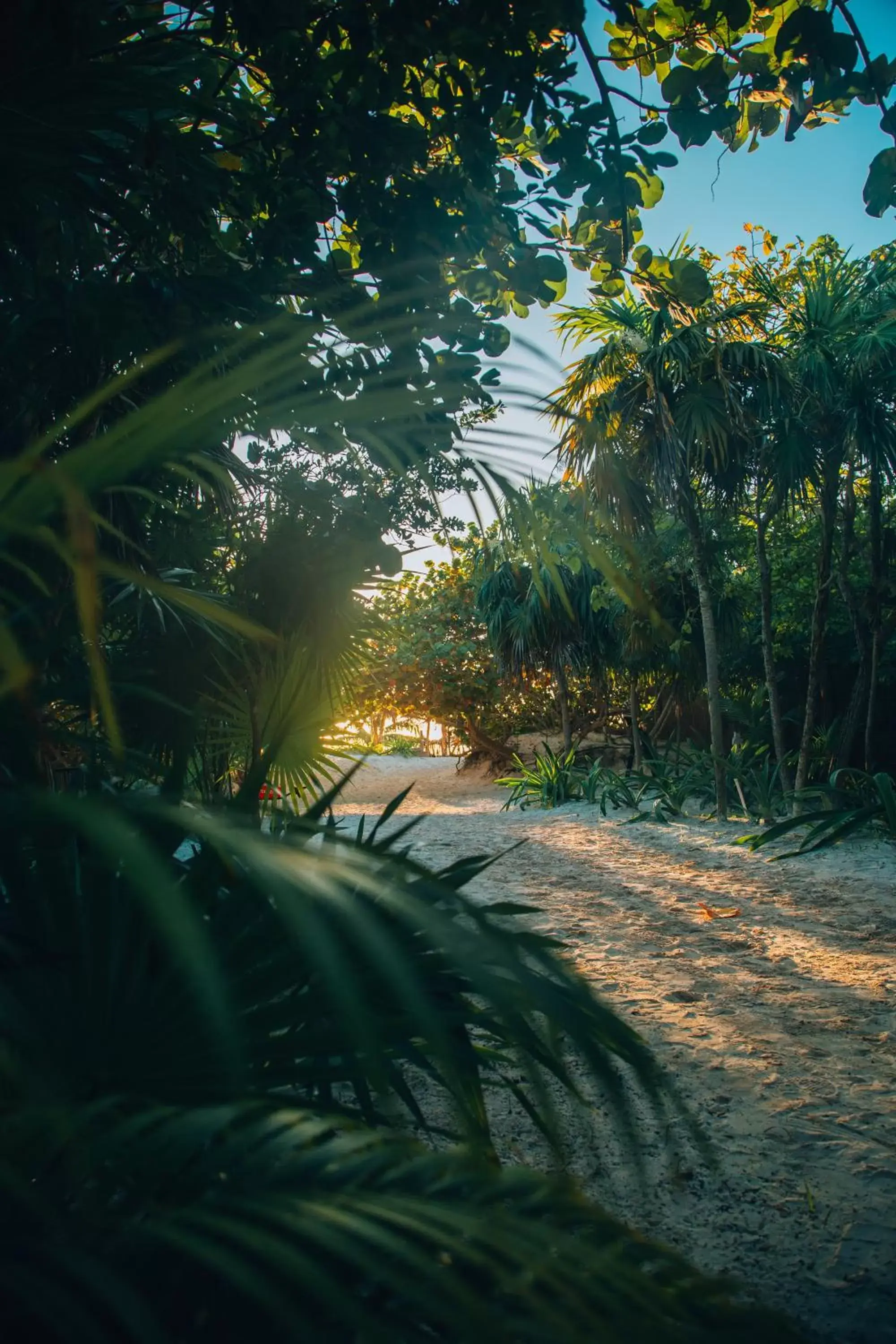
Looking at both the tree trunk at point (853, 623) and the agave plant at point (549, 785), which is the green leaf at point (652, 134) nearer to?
the tree trunk at point (853, 623)

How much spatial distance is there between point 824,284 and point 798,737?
7.22 m

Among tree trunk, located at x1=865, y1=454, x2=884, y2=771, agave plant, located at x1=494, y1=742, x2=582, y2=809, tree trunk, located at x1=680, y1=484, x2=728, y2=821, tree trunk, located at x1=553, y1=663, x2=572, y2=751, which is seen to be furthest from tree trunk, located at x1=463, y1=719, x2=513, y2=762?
tree trunk, located at x1=680, y1=484, x2=728, y2=821

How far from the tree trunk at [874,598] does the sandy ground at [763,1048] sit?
10.5 ft

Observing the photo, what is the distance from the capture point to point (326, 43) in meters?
3.25

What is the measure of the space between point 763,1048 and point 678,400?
708 cm

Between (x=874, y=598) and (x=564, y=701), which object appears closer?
(x=874, y=598)

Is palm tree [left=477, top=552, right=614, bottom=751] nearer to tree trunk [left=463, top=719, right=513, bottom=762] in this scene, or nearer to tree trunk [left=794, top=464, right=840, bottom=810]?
tree trunk [left=463, top=719, right=513, bottom=762]

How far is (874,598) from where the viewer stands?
9289 millimetres

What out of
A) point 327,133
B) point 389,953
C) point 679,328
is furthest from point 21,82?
point 679,328

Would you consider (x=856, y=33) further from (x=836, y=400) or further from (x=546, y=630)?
(x=546, y=630)

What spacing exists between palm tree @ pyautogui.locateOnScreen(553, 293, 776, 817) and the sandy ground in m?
2.71

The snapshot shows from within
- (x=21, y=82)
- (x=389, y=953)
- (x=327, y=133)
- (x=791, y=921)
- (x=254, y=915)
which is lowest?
(x=791, y=921)

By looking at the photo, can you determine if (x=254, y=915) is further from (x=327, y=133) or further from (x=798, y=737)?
(x=798, y=737)

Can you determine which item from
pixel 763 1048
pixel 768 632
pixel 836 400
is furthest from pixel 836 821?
pixel 836 400
